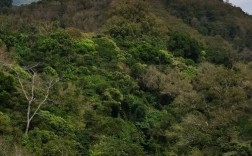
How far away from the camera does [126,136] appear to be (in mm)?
35562

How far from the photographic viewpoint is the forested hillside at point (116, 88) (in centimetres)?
3084

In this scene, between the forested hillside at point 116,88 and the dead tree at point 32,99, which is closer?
Answer: the dead tree at point 32,99

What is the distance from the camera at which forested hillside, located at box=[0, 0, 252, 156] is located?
101 feet

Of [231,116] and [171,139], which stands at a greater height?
[231,116]

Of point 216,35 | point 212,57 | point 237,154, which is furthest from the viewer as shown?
point 216,35

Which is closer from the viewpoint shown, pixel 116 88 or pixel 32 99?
pixel 32 99

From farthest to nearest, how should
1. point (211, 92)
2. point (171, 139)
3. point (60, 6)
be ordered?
point (60, 6) < point (171, 139) < point (211, 92)

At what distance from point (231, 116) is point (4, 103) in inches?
542

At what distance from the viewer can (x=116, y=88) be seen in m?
40.3

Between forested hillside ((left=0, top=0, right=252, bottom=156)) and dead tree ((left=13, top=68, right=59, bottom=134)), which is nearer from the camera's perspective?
dead tree ((left=13, top=68, right=59, bottom=134))

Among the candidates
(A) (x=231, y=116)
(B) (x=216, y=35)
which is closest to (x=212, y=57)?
(B) (x=216, y=35)

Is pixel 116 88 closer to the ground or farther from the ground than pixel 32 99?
closer to the ground

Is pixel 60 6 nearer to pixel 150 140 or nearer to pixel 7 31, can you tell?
pixel 7 31

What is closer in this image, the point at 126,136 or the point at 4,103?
the point at 4,103
